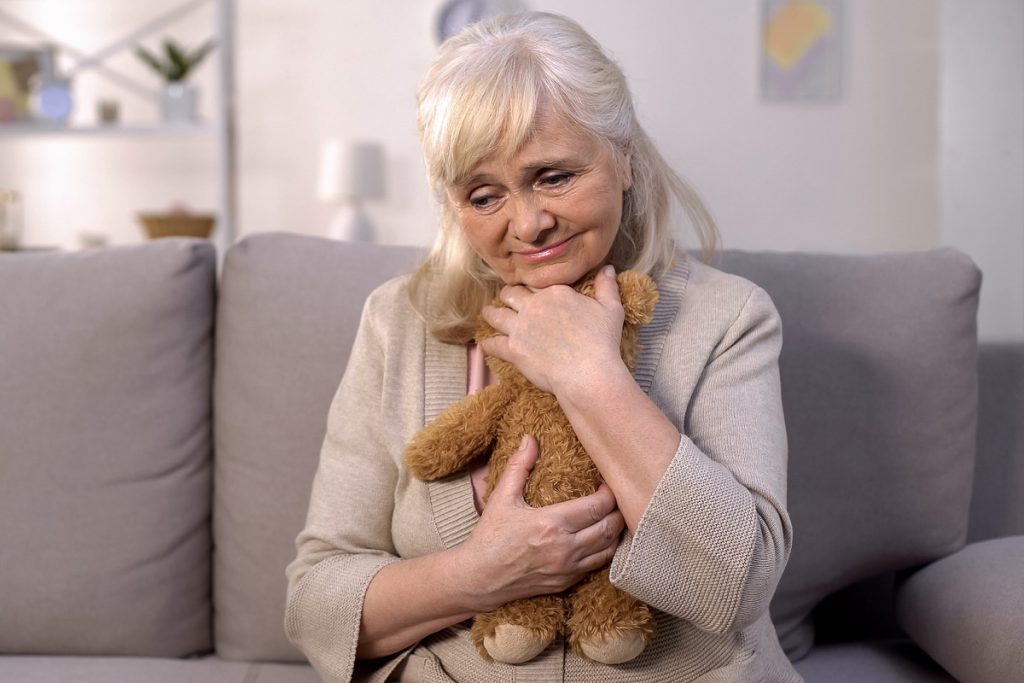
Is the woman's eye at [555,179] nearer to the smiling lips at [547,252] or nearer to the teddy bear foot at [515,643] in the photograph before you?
the smiling lips at [547,252]

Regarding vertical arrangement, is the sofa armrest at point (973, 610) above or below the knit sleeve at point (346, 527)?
below

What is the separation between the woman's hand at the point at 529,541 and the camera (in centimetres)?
99

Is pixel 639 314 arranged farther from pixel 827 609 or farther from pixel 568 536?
pixel 827 609

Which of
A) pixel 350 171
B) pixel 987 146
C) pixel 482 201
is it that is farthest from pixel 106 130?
pixel 482 201

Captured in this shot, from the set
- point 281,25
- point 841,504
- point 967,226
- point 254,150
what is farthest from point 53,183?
point 841,504

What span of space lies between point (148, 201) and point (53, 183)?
38cm

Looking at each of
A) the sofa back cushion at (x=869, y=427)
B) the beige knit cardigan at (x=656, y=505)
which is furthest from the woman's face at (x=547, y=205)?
the sofa back cushion at (x=869, y=427)

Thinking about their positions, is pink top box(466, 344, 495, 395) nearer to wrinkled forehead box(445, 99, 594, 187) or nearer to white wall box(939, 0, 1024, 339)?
wrinkled forehead box(445, 99, 594, 187)

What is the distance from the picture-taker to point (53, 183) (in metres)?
4.06

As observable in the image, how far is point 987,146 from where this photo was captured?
2.57 meters

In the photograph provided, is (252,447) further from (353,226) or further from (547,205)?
(353,226)

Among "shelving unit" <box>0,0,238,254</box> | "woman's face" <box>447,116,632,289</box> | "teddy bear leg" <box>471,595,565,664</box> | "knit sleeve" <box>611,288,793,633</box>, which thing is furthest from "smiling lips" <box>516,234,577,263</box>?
"shelving unit" <box>0,0,238,254</box>

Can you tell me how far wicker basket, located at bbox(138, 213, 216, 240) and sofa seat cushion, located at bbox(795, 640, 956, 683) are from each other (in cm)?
280

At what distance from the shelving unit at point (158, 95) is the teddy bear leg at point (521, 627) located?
283cm
